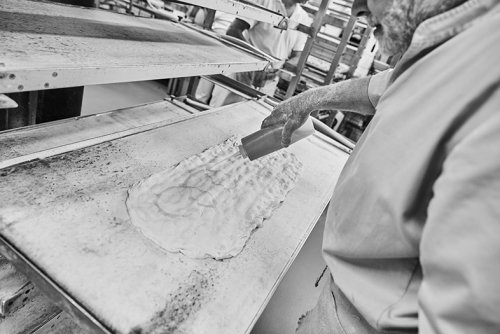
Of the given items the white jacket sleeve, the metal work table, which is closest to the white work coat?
the white jacket sleeve

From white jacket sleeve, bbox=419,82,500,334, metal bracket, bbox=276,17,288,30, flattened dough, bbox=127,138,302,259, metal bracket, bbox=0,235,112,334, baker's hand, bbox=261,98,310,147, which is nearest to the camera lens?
white jacket sleeve, bbox=419,82,500,334

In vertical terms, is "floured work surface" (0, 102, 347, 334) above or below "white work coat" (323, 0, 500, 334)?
below

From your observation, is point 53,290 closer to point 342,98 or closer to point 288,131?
point 288,131

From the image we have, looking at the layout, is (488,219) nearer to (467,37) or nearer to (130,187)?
(467,37)

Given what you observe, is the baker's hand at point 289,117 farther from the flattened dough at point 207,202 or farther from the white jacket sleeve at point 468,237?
the white jacket sleeve at point 468,237

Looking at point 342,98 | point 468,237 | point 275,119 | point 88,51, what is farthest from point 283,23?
point 468,237

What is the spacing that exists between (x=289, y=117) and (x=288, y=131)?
0.07 metres

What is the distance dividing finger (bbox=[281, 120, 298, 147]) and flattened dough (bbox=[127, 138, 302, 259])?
0.32 meters

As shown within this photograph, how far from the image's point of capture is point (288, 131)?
1366 millimetres

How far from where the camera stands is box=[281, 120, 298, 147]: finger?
136cm

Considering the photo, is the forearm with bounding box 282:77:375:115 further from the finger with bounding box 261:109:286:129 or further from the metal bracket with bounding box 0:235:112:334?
the metal bracket with bounding box 0:235:112:334

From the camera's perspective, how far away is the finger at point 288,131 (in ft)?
4.45

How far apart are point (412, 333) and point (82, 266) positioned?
0.87 meters

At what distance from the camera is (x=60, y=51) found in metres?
1.04
